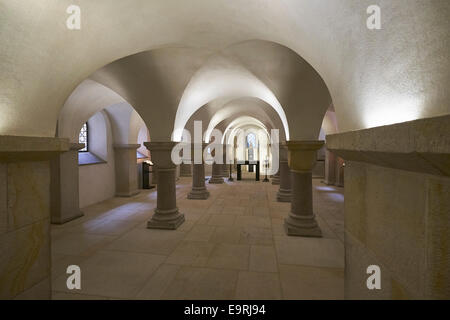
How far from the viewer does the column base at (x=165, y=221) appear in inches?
211

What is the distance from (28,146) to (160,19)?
2.11 metres

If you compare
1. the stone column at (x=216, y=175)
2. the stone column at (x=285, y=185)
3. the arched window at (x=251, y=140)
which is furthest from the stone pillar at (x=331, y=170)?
the arched window at (x=251, y=140)

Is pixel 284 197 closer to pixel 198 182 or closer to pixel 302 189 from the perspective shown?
pixel 302 189

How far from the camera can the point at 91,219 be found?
6.22 meters

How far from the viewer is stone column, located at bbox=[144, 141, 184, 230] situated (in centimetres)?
539

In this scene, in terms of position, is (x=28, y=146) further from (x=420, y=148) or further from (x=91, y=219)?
(x=91, y=219)

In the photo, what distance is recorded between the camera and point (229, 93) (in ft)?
23.6

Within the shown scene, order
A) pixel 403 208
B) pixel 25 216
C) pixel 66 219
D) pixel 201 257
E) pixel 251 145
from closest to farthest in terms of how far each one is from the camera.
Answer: pixel 403 208, pixel 25 216, pixel 201 257, pixel 66 219, pixel 251 145

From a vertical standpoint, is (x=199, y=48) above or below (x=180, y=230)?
above

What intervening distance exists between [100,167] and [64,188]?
2.37 metres

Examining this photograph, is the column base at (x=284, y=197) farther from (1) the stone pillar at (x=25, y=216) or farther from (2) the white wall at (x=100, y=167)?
(1) the stone pillar at (x=25, y=216)

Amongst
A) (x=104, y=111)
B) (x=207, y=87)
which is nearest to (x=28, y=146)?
(x=207, y=87)

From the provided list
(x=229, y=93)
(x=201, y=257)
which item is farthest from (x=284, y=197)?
(x=201, y=257)

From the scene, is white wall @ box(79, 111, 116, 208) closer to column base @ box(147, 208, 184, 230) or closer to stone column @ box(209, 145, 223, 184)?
column base @ box(147, 208, 184, 230)
